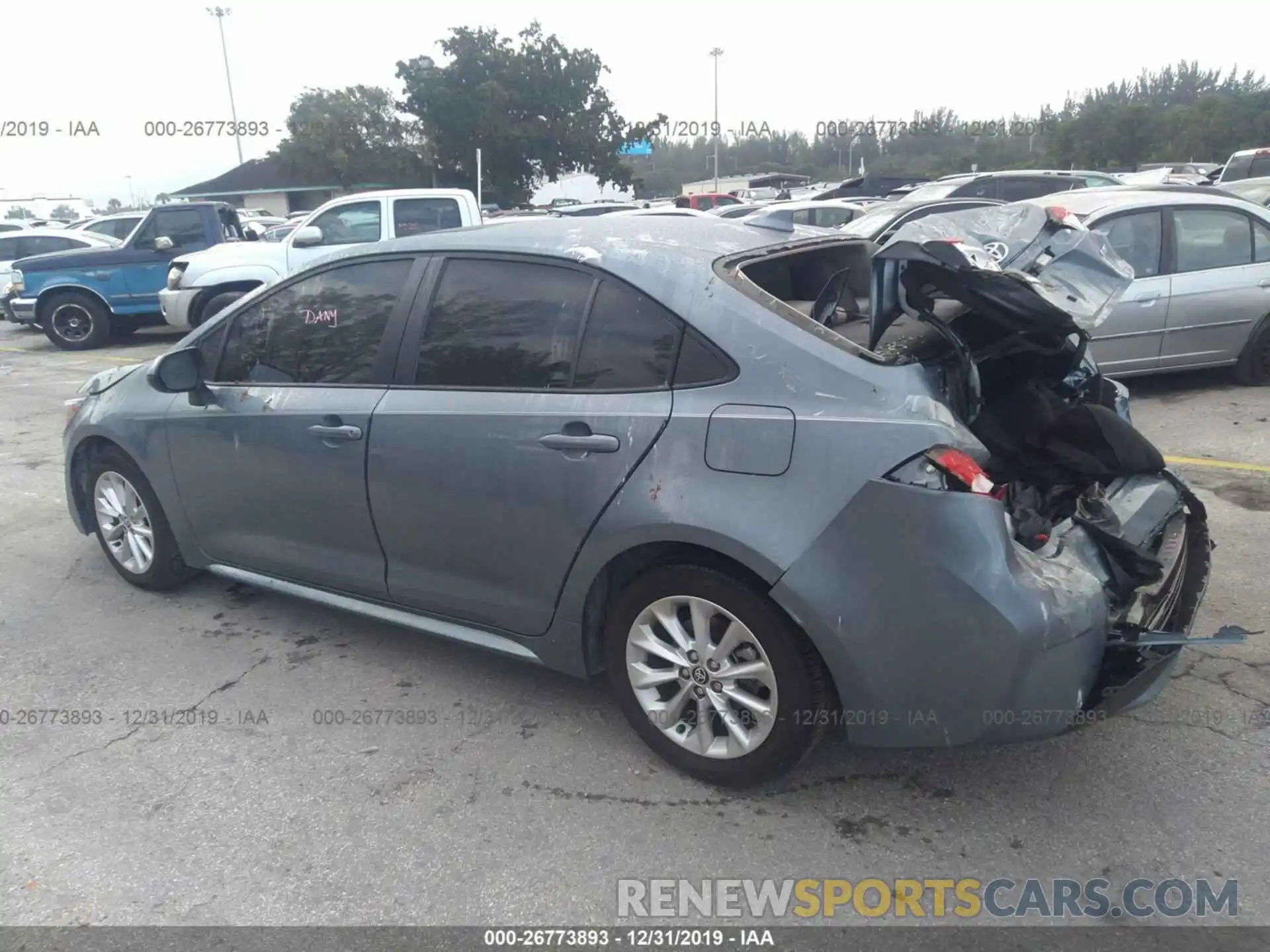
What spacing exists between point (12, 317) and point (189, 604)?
12069mm

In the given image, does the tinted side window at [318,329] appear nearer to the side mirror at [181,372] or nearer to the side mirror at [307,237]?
the side mirror at [181,372]

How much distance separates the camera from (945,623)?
2574 mm

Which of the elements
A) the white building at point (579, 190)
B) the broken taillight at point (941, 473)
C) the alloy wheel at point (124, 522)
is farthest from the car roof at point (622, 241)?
the white building at point (579, 190)

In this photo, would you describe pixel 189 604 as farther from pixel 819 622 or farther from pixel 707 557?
pixel 819 622

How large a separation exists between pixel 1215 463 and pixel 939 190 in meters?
9.74

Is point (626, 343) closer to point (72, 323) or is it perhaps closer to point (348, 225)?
point (348, 225)

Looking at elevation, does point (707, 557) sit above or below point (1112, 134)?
below

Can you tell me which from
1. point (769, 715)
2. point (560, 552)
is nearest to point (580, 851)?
point (769, 715)

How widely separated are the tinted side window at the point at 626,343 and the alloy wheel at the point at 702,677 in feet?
2.31

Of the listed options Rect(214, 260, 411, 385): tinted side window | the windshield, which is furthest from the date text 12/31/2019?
Rect(214, 260, 411, 385): tinted side window

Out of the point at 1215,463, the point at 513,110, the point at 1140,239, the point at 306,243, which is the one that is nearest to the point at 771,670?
the point at 1215,463

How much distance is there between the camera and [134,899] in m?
2.69

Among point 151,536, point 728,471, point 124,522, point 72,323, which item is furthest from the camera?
point 72,323

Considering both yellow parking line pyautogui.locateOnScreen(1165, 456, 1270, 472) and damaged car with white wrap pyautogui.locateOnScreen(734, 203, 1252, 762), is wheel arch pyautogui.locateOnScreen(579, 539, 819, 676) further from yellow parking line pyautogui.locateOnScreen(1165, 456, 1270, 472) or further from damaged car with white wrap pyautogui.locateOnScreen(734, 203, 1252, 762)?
yellow parking line pyautogui.locateOnScreen(1165, 456, 1270, 472)
